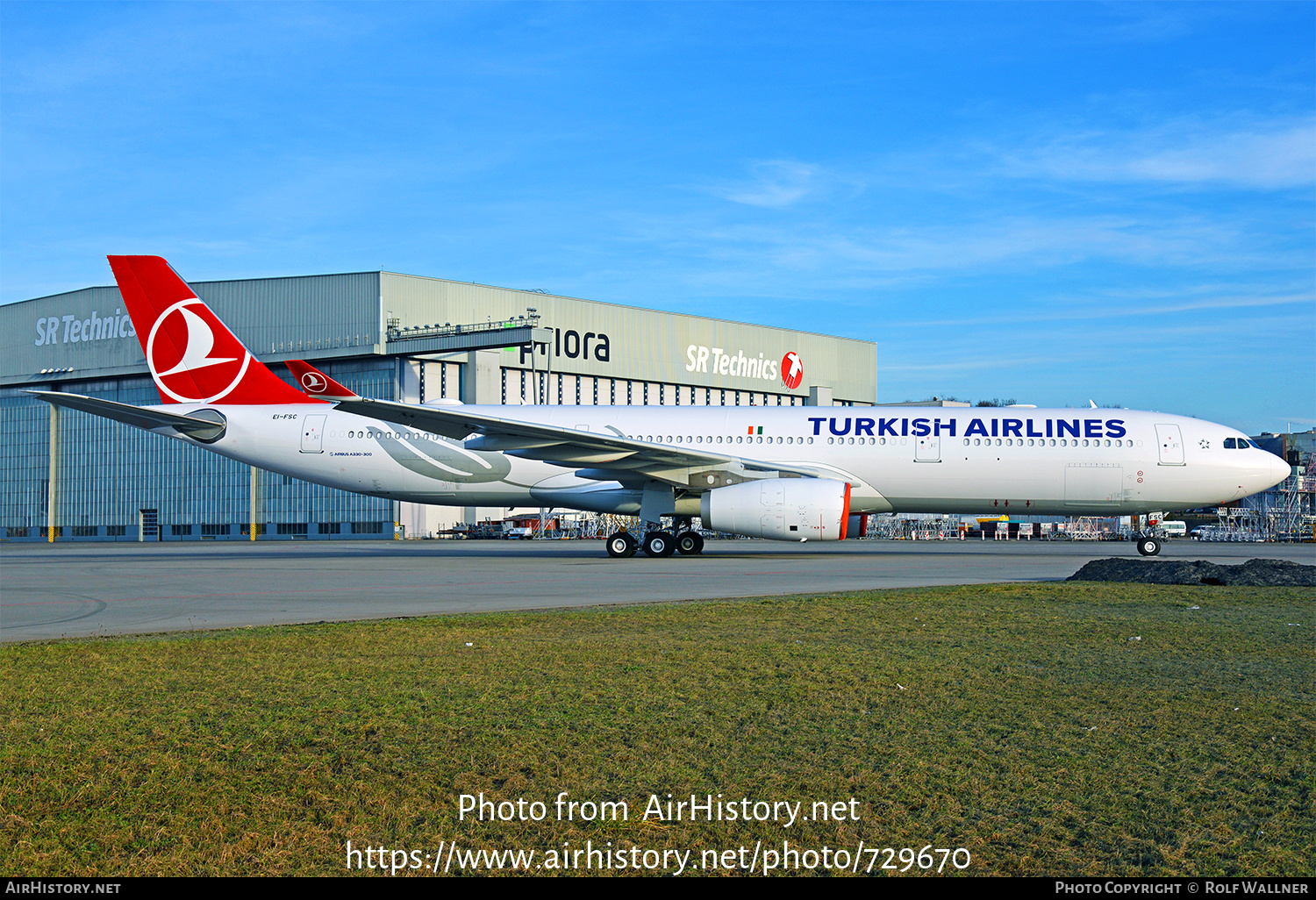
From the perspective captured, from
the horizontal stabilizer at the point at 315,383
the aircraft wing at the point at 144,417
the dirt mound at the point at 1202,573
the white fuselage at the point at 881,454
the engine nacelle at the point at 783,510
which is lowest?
the dirt mound at the point at 1202,573

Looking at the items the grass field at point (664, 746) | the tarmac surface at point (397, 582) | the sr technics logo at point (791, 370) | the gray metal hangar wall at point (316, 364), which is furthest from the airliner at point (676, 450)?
the sr technics logo at point (791, 370)

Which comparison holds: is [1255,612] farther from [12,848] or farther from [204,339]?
[204,339]

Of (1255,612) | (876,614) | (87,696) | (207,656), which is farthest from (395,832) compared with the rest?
(1255,612)

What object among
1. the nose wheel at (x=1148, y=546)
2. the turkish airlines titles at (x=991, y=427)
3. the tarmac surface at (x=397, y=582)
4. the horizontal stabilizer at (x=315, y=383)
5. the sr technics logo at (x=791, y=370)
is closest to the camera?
the tarmac surface at (x=397, y=582)

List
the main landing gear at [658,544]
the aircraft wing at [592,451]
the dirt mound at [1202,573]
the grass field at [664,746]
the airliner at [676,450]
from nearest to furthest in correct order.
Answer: the grass field at [664,746] → the dirt mound at [1202,573] → the aircraft wing at [592,451] → the airliner at [676,450] → the main landing gear at [658,544]

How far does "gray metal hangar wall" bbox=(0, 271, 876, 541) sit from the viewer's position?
2073 inches

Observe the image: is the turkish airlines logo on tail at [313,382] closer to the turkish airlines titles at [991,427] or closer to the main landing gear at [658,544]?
the main landing gear at [658,544]

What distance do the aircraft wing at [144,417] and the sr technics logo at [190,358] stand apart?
714mm

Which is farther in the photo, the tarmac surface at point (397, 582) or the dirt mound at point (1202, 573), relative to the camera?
the dirt mound at point (1202, 573)

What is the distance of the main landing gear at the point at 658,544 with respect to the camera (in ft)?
77.8

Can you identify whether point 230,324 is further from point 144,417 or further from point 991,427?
point 991,427

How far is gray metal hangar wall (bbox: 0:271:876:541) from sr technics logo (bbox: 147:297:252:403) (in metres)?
23.2

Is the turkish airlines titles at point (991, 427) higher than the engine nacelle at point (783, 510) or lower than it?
higher

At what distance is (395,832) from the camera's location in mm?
3600
